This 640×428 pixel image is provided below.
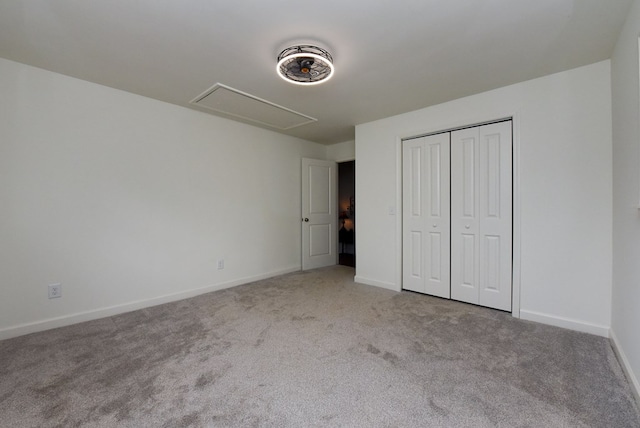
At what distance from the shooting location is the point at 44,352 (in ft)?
6.49

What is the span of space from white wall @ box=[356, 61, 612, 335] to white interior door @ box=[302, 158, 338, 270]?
7.99ft

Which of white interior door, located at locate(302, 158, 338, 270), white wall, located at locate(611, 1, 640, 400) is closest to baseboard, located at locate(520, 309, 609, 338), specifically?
white wall, located at locate(611, 1, 640, 400)

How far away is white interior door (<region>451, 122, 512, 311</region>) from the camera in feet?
8.82

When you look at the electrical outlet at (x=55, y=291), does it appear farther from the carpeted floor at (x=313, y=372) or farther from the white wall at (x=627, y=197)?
the white wall at (x=627, y=197)

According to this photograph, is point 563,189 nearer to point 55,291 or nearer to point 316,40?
point 316,40

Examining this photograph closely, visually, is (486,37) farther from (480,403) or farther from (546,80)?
(480,403)

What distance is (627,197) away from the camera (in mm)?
1771

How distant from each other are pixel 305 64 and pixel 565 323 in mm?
3101

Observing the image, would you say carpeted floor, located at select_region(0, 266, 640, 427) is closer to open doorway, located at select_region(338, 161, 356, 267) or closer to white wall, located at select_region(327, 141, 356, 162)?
white wall, located at select_region(327, 141, 356, 162)

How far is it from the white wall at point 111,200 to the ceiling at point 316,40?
1.18ft

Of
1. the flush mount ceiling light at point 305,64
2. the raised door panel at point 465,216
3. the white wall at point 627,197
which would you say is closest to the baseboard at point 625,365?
the white wall at point 627,197

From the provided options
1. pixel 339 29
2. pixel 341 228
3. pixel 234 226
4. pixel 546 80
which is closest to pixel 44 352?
pixel 234 226

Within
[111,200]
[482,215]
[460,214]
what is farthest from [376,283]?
[111,200]

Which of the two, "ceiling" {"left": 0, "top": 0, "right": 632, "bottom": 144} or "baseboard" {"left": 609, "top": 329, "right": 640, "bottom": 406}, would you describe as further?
"ceiling" {"left": 0, "top": 0, "right": 632, "bottom": 144}
